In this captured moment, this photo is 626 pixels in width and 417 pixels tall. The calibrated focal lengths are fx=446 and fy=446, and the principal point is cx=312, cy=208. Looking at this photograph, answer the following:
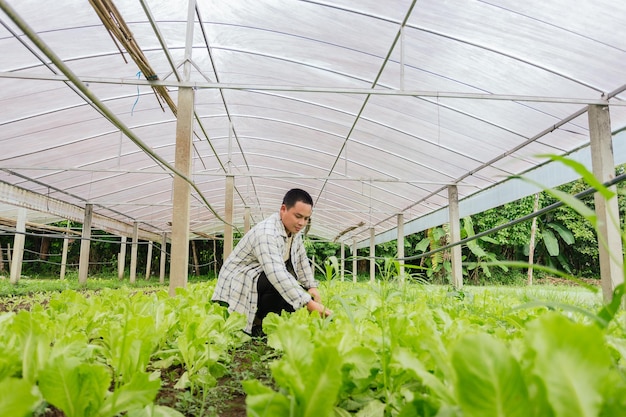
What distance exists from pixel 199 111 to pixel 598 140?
6037mm

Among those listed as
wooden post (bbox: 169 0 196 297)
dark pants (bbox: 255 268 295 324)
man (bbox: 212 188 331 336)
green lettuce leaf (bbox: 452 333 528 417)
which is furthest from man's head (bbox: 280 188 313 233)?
green lettuce leaf (bbox: 452 333 528 417)

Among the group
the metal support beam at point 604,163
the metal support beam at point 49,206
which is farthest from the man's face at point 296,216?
the metal support beam at point 49,206

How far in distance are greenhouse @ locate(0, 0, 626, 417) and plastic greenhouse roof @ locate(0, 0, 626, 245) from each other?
0.03 meters

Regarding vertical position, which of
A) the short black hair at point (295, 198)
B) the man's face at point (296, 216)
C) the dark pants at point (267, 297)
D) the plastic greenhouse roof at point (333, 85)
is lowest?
the dark pants at point (267, 297)

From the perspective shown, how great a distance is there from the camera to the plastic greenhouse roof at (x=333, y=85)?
15.0ft

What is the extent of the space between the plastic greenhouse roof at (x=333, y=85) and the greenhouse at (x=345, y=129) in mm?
29

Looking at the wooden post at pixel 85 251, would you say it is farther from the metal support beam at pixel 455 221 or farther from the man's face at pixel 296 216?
the man's face at pixel 296 216

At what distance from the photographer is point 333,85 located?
6383 mm

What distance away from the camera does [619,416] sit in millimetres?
552

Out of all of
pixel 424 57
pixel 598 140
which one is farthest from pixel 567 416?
pixel 598 140

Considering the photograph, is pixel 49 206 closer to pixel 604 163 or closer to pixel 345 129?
pixel 345 129

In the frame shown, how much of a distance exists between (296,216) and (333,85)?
3.66 metres

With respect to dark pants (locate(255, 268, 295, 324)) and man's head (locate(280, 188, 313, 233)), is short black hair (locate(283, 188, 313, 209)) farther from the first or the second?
dark pants (locate(255, 268, 295, 324))

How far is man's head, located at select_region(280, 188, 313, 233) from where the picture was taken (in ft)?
10.5
